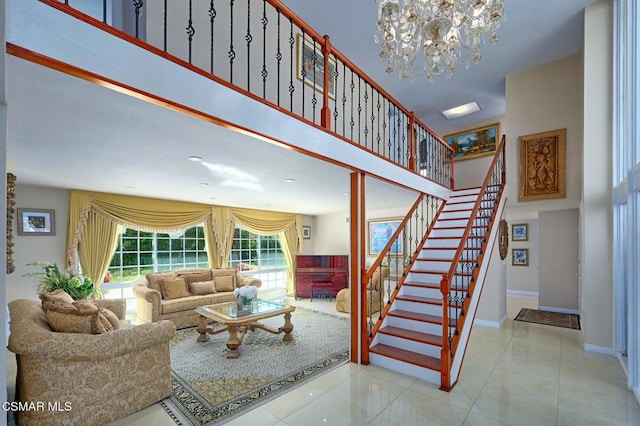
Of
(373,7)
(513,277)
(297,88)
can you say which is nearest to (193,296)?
(297,88)

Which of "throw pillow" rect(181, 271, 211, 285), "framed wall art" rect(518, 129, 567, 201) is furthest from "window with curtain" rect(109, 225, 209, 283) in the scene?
"framed wall art" rect(518, 129, 567, 201)

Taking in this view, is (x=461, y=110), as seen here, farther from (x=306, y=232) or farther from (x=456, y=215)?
(x=306, y=232)

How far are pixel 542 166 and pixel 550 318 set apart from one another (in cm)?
302

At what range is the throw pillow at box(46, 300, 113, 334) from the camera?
101 inches

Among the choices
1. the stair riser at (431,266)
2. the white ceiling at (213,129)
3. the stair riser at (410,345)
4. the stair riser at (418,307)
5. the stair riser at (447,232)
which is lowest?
the stair riser at (410,345)

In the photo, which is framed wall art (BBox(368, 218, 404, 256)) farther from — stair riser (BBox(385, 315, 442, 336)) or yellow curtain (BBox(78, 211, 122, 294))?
yellow curtain (BBox(78, 211, 122, 294))

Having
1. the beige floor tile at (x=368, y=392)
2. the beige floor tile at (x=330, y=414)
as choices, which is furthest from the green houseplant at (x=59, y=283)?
the beige floor tile at (x=368, y=392)

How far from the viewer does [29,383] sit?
2.22m

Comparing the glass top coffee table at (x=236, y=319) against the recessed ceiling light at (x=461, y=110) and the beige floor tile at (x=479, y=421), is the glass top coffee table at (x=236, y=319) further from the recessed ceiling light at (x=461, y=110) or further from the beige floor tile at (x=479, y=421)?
the recessed ceiling light at (x=461, y=110)

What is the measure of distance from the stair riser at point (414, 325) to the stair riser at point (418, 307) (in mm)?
239

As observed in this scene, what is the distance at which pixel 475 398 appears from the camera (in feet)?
8.98

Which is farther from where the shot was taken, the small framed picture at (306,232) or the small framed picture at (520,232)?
the small framed picture at (306,232)

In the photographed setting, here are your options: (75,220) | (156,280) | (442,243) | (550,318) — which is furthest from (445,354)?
(75,220)

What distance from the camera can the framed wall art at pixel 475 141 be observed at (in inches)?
265
